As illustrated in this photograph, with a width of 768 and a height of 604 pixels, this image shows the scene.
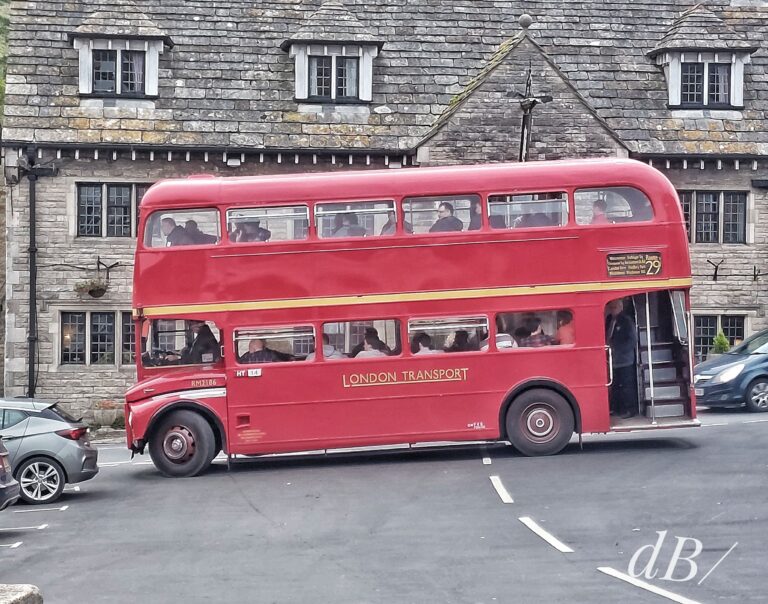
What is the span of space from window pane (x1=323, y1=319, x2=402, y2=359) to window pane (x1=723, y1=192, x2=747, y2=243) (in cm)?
1452

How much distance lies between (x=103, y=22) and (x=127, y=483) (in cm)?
1443

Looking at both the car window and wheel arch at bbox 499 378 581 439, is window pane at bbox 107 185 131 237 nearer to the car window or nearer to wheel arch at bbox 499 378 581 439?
the car window

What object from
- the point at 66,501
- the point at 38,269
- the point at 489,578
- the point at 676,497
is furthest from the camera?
the point at 38,269

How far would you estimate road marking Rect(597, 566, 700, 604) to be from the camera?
10.0m

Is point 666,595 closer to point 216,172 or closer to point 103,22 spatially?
point 216,172

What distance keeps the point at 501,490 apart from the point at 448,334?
3.39 m

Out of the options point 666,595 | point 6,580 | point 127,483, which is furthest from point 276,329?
point 666,595

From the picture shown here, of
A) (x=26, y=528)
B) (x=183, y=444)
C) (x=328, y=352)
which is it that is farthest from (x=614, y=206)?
(x=26, y=528)

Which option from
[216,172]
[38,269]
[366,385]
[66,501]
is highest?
[216,172]

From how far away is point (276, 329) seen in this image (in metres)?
18.6

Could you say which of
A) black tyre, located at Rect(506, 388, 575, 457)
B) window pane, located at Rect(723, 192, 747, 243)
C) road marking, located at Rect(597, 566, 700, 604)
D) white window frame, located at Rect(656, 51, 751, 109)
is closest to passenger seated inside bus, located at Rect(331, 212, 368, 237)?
black tyre, located at Rect(506, 388, 575, 457)

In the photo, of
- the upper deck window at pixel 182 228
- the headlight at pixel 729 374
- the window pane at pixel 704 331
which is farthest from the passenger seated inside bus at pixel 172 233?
the window pane at pixel 704 331

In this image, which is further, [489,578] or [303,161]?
[303,161]

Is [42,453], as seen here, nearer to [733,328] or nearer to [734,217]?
[733,328]
